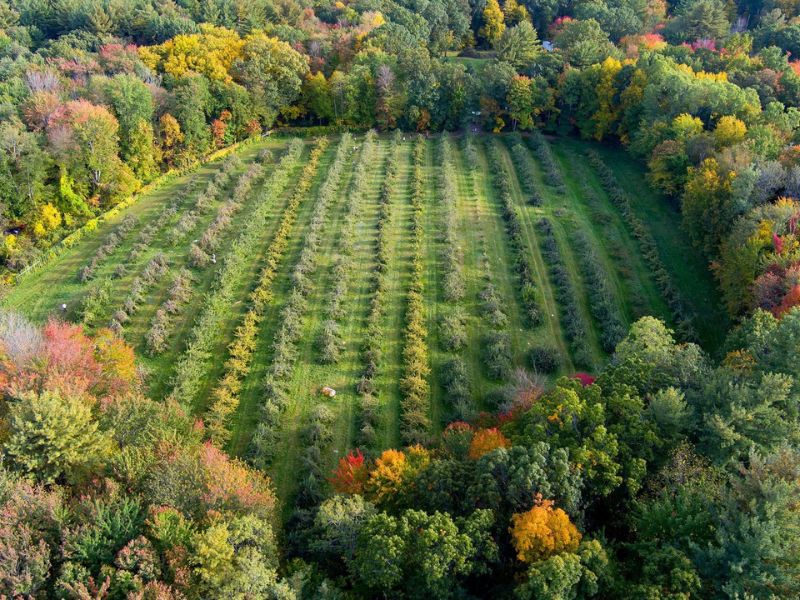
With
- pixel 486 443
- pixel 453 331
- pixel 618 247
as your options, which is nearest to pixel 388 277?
pixel 453 331

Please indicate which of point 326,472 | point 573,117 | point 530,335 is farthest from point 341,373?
point 573,117

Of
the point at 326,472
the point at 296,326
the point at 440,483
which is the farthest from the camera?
the point at 296,326

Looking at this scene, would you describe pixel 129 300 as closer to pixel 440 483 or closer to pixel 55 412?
pixel 55 412

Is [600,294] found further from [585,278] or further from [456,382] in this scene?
[456,382]

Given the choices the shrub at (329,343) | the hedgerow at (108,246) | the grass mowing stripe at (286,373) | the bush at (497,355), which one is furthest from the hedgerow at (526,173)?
the hedgerow at (108,246)

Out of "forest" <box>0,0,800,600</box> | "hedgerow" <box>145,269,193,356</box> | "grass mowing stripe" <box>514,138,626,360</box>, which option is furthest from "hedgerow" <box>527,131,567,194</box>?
"hedgerow" <box>145,269,193,356</box>

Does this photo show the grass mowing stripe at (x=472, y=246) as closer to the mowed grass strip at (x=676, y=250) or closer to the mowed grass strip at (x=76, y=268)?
the mowed grass strip at (x=676, y=250)

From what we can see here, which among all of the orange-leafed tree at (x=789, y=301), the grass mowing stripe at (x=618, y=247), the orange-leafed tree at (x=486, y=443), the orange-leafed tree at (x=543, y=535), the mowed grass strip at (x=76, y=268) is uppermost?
the orange-leafed tree at (x=789, y=301)
